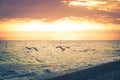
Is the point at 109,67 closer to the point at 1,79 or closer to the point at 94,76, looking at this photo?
the point at 94,76

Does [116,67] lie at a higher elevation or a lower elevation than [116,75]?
higher

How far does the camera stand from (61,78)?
37.4 m

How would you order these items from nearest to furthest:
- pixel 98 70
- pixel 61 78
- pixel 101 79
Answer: pixel 101 79, pixel 61 78, pixel 98 70

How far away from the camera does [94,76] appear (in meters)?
36.6

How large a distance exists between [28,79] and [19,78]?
2098 mm

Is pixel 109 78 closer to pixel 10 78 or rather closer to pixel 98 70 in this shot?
pixel 98 70

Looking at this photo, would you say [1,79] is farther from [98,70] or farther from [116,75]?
[116,75]

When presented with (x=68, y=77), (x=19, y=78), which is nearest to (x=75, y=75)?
(x=68, y=77)

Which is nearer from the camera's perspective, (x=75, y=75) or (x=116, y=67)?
(x=75, y=75)

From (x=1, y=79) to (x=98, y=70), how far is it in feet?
50.5

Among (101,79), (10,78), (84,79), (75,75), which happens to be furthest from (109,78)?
(10,78)

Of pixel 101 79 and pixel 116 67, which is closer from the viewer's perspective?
pixel 101 79

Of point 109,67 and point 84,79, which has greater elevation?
point 109,67

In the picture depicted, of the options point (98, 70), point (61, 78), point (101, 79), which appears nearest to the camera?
point (101, 79)
